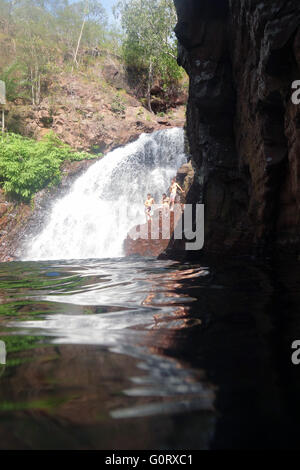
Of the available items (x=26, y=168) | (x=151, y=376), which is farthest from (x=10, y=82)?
(x=151, y=376)

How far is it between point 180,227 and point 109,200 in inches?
263

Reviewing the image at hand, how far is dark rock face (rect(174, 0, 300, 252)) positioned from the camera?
418 centimetres

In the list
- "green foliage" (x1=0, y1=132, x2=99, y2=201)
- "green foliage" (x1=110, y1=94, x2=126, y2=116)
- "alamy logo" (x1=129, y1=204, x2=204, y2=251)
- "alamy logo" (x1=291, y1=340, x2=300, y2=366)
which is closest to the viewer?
"alamy logo" (x1=291, y1=340, x2=300, y2=366)

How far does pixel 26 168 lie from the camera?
15.7 m

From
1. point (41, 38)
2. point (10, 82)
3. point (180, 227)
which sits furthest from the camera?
point (41, 38)

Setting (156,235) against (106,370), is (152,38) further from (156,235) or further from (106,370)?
(106,370)

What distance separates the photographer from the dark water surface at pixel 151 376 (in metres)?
0.80

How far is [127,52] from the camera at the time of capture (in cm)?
2661

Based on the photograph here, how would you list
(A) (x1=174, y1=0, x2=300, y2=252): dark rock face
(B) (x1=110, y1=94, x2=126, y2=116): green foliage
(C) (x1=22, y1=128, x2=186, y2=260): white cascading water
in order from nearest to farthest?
(A) (x1=174, y1=0, x2=300, y2=252): dark rock face → (C) (x1=22, y1=128, x2=186, y2=260): white cascading water → (B) (x1=110, y1=94, x2=126, y2=116): green foliage

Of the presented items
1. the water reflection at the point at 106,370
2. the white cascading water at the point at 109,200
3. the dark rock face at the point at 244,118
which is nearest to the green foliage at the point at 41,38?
the white cascading water at the point at 109,200

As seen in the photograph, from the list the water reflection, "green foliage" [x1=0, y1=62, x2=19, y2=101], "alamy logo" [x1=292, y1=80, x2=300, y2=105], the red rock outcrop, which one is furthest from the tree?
the water reflection

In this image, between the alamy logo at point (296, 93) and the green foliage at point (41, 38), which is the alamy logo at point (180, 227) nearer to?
the alamy logo at point (296, 93)

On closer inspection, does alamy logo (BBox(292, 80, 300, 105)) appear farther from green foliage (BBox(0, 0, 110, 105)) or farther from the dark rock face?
green foliage (BBox(0, 0, 110, 105))

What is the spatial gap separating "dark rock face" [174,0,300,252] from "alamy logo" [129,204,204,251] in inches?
8.6
